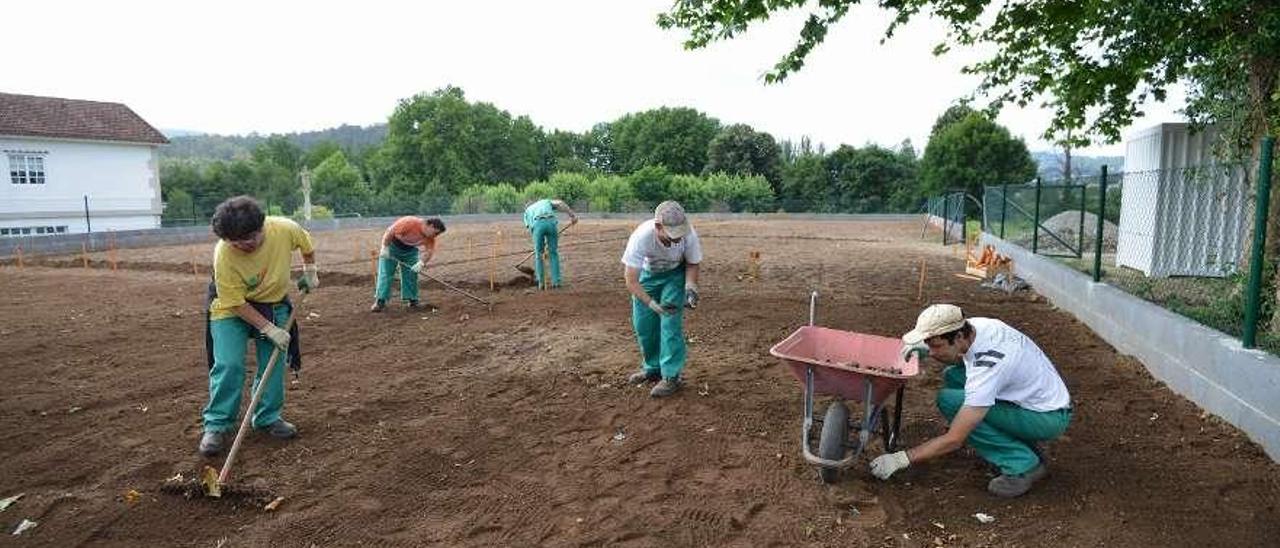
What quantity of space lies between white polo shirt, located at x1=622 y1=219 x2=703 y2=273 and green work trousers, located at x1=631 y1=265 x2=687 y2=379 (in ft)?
0.34

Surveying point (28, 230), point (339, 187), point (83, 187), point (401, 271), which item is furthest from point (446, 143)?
A: point (401, 271)

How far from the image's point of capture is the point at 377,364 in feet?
20.0

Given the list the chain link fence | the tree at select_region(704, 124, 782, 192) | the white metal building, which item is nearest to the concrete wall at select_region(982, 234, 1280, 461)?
the chain link fence

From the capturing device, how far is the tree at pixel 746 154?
171 ft

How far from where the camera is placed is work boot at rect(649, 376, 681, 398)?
16.4 ft

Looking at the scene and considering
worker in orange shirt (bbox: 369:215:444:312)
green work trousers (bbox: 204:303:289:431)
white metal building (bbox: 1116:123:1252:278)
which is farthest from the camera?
white metal building (bbox: 1116:123:1252:278)

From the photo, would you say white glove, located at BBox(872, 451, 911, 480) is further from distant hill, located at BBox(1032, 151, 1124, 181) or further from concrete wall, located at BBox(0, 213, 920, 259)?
concrete wall, located at BBox(0, 213, 920, 259)

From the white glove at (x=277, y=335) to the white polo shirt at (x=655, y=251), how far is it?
6.65ft

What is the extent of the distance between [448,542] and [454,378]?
2596 mm

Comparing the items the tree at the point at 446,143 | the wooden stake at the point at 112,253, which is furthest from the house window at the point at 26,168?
the tree at the point at 446,143

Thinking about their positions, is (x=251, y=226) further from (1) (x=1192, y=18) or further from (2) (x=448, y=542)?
(1) (x=1192, y=18)

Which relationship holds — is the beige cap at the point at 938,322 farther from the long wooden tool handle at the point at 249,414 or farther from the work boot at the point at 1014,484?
the long wooden tool handle at the point at 249,414

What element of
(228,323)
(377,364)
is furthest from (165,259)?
(228,323)

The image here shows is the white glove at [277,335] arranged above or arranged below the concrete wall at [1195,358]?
above
